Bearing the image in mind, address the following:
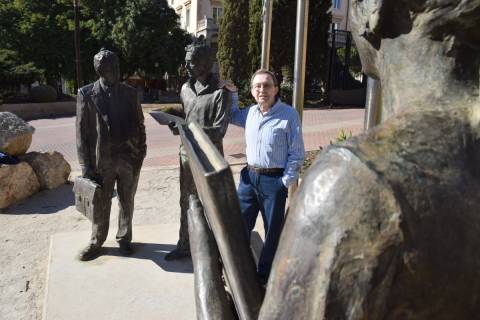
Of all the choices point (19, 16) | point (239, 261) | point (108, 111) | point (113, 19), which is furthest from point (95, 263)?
point (19, 16)

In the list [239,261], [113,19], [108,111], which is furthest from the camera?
[113,19]

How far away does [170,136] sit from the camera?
1295cm

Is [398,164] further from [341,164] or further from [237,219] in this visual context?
[237,219]

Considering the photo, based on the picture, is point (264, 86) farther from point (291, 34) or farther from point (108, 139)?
point (291, 34)

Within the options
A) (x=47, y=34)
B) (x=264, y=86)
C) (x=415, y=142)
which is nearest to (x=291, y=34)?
(x=47, y=34)

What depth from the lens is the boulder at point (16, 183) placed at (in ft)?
22.8

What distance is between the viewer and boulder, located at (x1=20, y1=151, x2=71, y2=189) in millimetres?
7723

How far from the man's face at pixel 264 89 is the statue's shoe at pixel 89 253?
95.3 inches

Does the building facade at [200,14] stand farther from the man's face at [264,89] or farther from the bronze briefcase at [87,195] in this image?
the man's face at [264,89]

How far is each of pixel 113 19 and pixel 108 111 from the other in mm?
22314

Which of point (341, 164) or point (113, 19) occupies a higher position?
point (113, 19)

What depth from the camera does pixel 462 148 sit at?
0.71 meters

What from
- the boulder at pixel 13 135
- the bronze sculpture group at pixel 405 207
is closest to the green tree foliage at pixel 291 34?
the boulder at pixel 13 135

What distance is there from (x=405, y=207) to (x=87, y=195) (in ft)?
13.6
